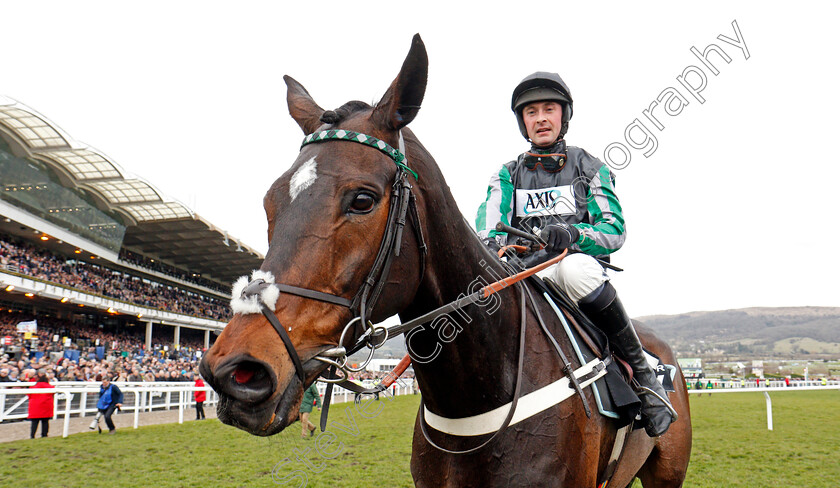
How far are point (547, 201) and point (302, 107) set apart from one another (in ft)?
4.56

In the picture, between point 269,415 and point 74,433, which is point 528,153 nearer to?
point 269,415

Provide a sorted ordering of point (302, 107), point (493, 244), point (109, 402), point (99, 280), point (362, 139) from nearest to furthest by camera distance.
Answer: point (362, 139) < point (302, 107) < point (493, 244) < point (109, 402) < point (99, 280)

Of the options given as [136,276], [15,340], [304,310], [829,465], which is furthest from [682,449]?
[136,276]

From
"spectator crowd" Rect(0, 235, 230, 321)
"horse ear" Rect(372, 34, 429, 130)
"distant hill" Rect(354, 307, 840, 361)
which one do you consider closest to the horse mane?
"horse ear" Rect(372, 34, 429, 130)

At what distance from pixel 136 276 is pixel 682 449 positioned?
1489 inches

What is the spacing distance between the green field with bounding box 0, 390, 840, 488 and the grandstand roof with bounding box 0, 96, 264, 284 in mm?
14191

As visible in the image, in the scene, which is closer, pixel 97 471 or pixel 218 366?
pixel 218 366

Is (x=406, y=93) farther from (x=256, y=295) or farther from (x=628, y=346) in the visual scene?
(x=628, y=346)

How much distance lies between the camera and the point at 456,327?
2047mm

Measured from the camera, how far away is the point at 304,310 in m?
1.47

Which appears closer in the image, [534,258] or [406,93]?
[406,93]

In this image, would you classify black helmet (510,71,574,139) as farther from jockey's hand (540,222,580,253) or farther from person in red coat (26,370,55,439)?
person in red coat (26,370,55,439)

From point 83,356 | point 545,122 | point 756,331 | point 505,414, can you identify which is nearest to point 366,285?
point 505,414

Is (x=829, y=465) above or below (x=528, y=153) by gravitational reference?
below
